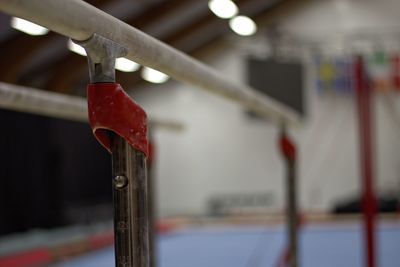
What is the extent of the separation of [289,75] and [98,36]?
1025 cm

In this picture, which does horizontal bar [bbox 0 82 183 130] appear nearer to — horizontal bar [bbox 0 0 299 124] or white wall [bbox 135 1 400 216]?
horizontal bar [bbox 0 0 299 124]

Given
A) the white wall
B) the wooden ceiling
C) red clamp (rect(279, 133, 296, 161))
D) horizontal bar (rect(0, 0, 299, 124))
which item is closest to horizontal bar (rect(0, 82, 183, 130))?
horizontal bar (rect(0, 0, 299, 124))

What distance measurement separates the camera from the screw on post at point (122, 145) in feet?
4.27

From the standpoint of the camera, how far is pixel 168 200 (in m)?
12.9

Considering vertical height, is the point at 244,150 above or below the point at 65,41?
below

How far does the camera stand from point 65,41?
8.65 metres

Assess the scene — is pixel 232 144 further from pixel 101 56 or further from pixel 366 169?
pixel 101 56

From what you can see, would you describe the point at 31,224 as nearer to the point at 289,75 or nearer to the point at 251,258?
the point at 251,258

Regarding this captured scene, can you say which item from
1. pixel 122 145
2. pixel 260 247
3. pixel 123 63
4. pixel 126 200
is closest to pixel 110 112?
pixel 122 145

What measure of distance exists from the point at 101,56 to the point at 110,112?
126 millimetres

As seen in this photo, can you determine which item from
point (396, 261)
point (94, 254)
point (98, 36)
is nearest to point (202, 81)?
point (98, 36)

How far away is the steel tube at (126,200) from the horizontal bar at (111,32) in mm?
242

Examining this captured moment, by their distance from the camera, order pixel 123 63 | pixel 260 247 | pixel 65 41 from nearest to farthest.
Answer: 1. pixel 123 63
2. pixel 260 247
3. pixel 65 41

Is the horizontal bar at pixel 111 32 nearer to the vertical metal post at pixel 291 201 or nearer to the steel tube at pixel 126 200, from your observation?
the steel tube at pixel 126 200
